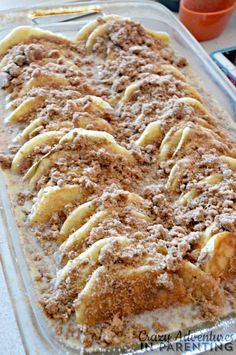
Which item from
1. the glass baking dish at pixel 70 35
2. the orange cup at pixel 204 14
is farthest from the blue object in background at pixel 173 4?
the glass baking dish at pixel 70 35

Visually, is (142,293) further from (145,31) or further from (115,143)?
(145,31)

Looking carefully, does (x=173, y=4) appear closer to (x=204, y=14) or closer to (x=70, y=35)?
(x=204, y=14)

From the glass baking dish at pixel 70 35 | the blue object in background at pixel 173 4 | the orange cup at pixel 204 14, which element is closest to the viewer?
the glass baking dish at pixel 70 35

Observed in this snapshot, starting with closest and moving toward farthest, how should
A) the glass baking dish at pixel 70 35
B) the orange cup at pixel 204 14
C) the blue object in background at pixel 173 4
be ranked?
1. the glass baking dish at pixel 70 35
2. the orange cup at pixel 204 14
3. the blue object in background at pixel 173 4

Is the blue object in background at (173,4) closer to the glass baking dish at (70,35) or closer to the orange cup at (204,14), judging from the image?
the orange cup at (204,14)

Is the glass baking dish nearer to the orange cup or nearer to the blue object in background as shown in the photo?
the orange cup

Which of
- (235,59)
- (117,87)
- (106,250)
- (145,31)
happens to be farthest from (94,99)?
(235,59)

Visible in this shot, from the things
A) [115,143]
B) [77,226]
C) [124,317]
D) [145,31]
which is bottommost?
[124,317]
